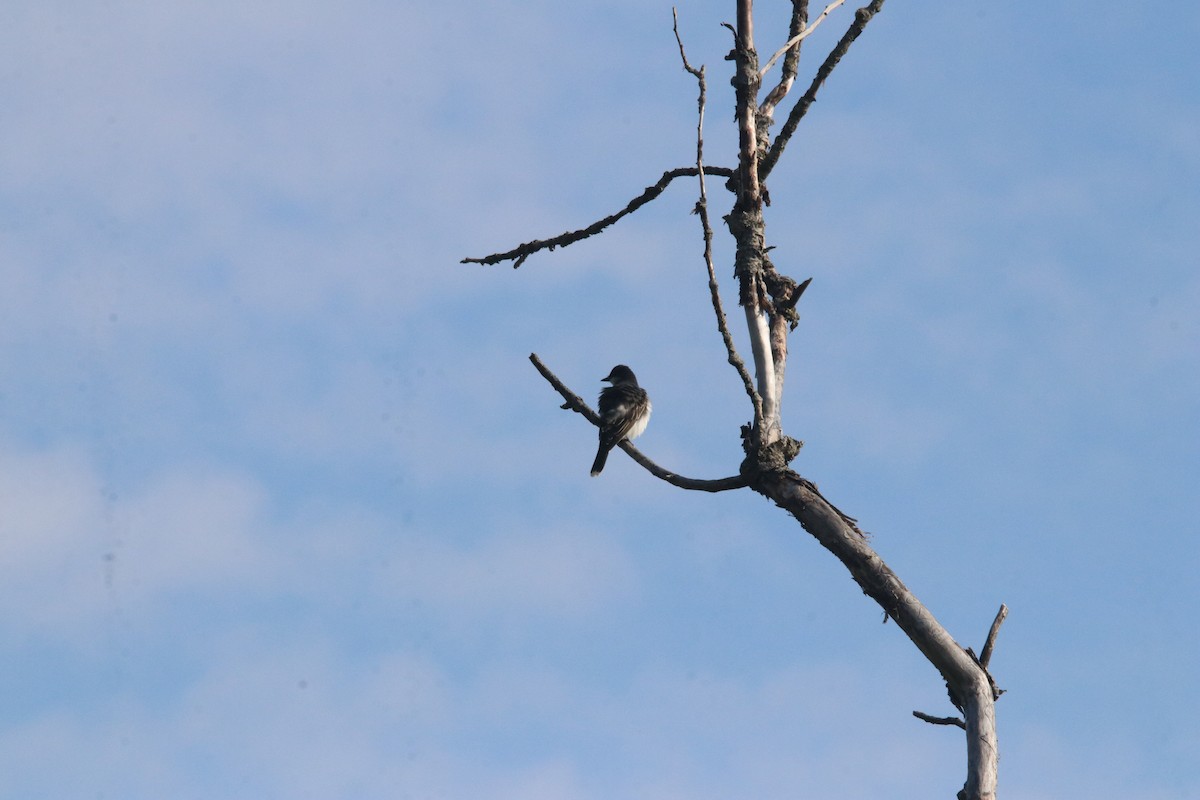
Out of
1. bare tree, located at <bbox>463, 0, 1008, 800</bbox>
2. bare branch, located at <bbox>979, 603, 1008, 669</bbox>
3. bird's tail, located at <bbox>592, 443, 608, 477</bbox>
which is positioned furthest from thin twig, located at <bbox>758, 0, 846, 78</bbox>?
bird's tail, located at <bbox>592, 443, 608, 477</bbox>

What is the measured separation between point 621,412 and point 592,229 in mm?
Answer: 6633

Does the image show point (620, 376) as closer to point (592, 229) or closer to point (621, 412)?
point (621, 412)

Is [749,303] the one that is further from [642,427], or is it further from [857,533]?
[642,427]

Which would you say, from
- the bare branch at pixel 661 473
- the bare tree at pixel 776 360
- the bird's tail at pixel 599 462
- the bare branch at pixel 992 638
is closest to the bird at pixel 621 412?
the bird's tail at pixel 599 462

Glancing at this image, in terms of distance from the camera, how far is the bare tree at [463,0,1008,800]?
5.88 m

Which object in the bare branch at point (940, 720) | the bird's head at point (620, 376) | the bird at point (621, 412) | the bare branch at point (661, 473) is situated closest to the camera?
the bare branch at point (940, 720)

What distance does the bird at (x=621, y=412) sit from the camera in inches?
551

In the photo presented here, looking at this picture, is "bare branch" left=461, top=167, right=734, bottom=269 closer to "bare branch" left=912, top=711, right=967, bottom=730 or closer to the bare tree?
the bare tree

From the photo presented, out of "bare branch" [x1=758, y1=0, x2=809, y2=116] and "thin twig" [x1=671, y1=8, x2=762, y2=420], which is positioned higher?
"bare branch" [x1=758, y1=0, x2=809, y2=116]

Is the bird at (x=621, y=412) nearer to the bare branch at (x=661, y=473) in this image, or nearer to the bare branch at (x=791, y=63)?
the bare branch at (x=661, y=473)

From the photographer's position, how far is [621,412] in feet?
48.1

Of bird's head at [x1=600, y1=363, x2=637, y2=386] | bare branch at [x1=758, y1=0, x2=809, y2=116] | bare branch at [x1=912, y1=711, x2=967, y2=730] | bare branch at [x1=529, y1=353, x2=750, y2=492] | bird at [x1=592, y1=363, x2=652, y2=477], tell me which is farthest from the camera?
bird's head at [x1=600, y1=363, x2=637, y2=386]

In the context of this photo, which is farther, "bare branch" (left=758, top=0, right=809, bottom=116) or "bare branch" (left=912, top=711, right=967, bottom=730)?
"bare branch" (left=758, top=0, right=809, bottom=116)

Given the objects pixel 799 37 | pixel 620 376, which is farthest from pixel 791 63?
pixel 620 376
